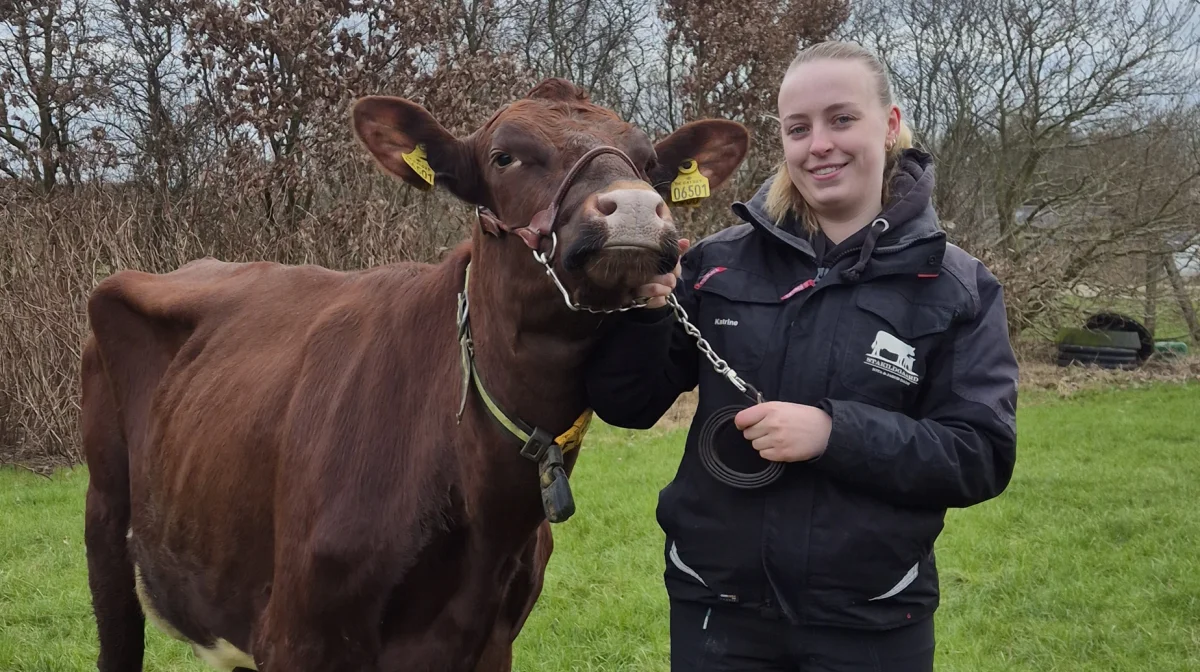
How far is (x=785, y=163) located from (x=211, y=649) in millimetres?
2826

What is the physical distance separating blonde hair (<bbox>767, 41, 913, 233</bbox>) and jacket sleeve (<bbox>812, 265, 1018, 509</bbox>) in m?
0.42

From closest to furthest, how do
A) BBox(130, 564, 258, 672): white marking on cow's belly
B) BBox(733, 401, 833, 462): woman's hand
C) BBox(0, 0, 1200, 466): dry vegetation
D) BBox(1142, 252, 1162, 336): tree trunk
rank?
1. BBox(733, 401, 833, 462): woman's hand
2. BBox(130, 564, 258, 672): white marking on cow's belly
3. BBox(0, 0, 1200, 466): dry vegetation
4. BBox(1142, 252, 1162, 336): tree trunk

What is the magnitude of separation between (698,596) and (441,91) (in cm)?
941

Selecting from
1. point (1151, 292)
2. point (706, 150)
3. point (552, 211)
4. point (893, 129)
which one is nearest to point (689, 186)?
point (706, 150)

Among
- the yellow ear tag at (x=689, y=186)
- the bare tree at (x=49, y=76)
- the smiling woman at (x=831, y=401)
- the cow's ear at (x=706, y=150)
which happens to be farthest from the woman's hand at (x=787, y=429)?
the bare tree at (x=49, y=76)

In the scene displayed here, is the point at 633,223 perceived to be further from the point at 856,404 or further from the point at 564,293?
the point at 856,404

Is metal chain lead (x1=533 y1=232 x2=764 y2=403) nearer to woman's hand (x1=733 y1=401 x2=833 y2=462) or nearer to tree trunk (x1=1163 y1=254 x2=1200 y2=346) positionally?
woman's hand (x1=733 y1=401 x2=833 y2=462)

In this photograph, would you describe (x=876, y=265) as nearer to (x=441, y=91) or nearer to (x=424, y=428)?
(x=424, y=428)

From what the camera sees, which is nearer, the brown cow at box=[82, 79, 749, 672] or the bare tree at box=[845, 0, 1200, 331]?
the brown cow at box=[82, 79, 749, 672]

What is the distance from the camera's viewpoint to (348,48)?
1055 cm

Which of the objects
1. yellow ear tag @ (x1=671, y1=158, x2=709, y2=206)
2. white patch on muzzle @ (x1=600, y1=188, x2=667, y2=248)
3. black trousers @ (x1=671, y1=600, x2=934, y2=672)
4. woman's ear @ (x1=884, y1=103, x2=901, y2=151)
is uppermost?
woman's ear @ (x1=884, y1=103, x2=901, y2=151)

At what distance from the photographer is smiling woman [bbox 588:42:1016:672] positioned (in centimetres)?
199

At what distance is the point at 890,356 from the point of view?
2041 millimetres

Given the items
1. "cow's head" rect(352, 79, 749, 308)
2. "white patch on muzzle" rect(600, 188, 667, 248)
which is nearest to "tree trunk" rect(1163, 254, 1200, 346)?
"cow's head" rect(352, 79, 749, 308)
